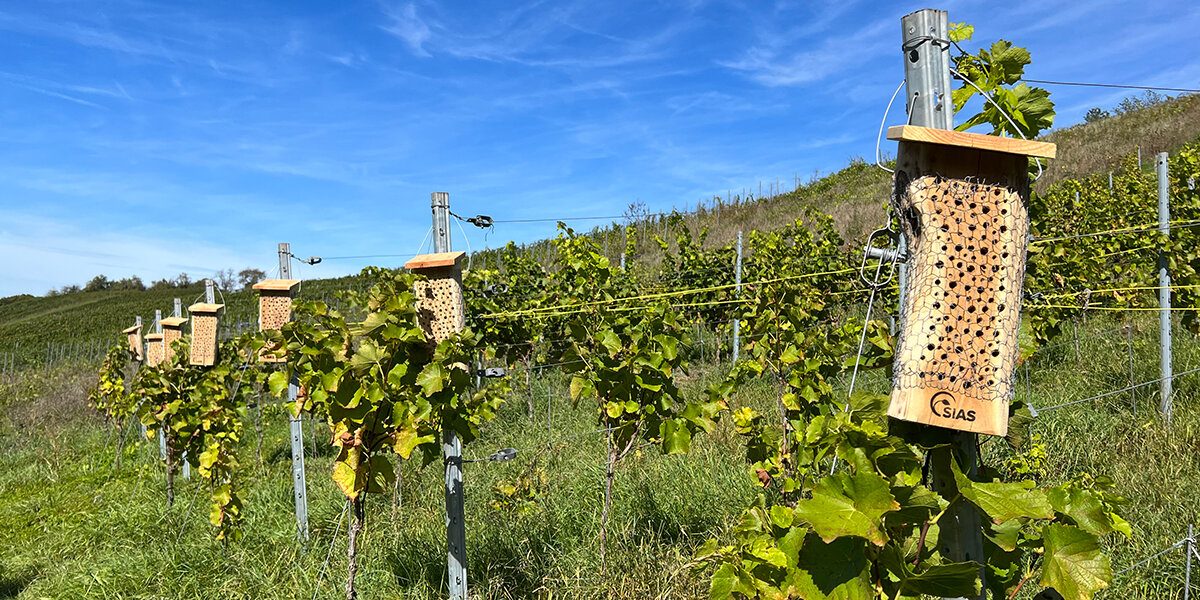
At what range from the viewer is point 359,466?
2.62 m

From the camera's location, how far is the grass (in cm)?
332

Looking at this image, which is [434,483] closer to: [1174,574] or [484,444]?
[484,444]

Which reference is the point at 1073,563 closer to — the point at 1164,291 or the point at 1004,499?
the point at 1004,499

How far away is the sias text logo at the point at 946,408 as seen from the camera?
1.38 meters

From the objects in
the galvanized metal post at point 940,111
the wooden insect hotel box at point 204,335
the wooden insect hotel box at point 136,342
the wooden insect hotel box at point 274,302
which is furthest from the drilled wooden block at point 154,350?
the galvanized metal post at point 940,111

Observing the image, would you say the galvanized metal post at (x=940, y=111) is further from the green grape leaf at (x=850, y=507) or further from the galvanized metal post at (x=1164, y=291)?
the galvanized metal post at (x=1164, y=291)

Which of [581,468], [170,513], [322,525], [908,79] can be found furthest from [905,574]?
[170,513]

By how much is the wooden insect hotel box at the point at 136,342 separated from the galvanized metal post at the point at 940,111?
9.40m

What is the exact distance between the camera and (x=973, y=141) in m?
1.34

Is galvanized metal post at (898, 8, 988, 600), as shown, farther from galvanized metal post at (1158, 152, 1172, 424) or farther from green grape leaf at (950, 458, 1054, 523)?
galvanized metal post at (1158, 152, 1172, 424)

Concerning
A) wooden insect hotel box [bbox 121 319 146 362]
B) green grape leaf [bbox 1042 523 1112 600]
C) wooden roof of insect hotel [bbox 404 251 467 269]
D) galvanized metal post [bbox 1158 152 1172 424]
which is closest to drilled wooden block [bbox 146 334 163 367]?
wooden insect hotel box [bbox 121 319 146 362]

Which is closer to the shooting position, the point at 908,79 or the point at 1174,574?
the point at 908,79

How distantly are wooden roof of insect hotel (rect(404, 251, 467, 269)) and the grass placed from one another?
1275mm

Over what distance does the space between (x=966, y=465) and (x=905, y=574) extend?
0.28 meters
